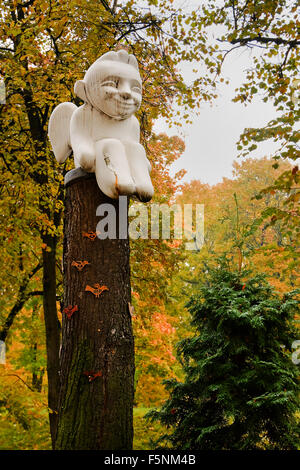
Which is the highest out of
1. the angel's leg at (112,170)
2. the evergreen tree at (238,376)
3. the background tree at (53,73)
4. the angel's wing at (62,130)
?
the background tree at (53,73)

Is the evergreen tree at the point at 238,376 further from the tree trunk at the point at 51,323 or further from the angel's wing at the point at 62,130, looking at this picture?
the tree trunk at the point at 51,323

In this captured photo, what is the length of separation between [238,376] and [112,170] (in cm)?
198

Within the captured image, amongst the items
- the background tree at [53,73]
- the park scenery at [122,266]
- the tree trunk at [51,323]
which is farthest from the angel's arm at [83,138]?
the tree trunk at [51,323]

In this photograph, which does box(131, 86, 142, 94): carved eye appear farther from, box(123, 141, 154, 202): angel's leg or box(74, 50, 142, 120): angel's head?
box(123, 141, 154, 202): angel's leg

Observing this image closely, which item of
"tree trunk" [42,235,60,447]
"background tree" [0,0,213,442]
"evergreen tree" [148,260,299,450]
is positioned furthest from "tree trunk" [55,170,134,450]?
"tree trunk" [42,235,60,447]

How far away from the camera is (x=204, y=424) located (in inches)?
133

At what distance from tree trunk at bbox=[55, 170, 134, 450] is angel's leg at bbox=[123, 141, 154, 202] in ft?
0.61

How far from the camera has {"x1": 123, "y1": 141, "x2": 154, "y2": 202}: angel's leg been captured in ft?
8.85

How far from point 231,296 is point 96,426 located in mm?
1695

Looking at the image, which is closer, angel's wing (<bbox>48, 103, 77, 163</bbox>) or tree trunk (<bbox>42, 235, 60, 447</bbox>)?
angel's wing (<bbox>48, 103, 77, 163</bbox>)

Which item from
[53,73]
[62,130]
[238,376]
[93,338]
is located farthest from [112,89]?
[53,73]

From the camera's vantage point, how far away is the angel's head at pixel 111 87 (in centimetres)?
272
